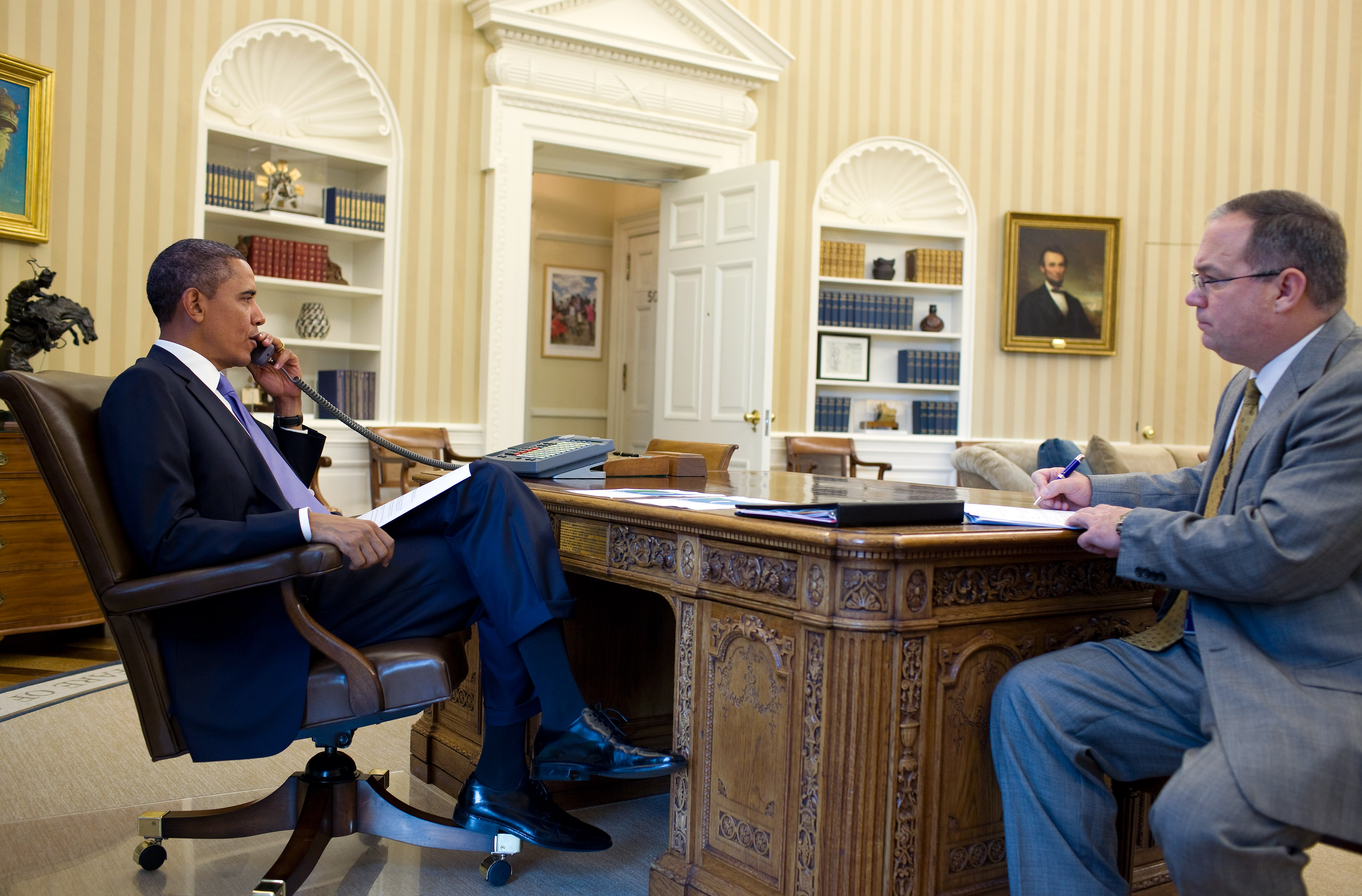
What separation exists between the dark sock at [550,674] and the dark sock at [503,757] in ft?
0.44

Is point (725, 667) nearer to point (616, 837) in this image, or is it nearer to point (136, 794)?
point (616, 837)

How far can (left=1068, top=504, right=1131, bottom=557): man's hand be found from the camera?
1.68 meters

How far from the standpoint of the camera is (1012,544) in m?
1.72

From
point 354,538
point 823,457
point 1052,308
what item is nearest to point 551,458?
point 354,538

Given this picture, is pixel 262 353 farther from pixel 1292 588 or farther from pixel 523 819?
pixel 1292 588

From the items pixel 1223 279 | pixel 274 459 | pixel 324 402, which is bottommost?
pixel 274 459

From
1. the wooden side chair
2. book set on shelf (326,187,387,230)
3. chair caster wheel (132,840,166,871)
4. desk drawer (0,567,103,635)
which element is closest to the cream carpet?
chair caster wheel (132,840,166,871)

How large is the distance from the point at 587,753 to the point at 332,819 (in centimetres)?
54

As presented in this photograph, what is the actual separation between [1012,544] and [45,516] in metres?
3.90

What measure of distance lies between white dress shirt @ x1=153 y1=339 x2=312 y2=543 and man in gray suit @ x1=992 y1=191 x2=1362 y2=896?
1.43 meters

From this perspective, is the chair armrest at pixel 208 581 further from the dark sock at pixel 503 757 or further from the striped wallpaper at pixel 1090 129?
the striped wallpaper at pixel 1090 129

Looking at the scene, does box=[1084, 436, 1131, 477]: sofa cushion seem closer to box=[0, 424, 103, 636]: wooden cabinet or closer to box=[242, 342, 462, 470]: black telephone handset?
box=[242, 342, 462, 470]: black telephone handset

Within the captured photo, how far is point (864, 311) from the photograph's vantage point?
723 centimetres

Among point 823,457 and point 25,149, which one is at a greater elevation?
point 25,149
